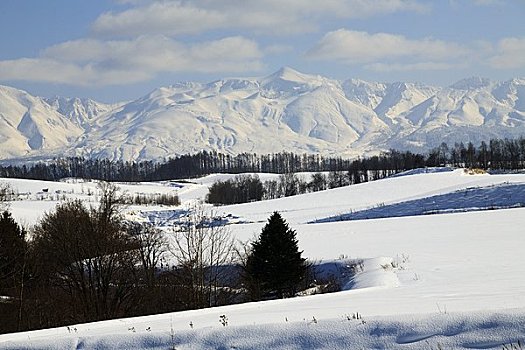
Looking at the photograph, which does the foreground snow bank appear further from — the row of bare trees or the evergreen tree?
the evergreen tree

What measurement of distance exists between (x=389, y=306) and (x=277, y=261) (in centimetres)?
1087

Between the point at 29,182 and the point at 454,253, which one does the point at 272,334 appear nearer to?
the point at 454,253

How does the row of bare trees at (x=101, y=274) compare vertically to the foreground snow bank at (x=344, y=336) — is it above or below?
below

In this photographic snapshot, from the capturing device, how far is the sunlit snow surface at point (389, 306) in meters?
7.43

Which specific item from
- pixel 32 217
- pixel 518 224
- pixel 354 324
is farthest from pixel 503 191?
pixel 32 217

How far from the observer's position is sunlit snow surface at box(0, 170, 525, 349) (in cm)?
743

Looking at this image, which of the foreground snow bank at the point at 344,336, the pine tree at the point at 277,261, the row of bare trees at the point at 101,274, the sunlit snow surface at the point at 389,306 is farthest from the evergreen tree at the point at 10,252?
the foreground snow bank at the point at 344,336

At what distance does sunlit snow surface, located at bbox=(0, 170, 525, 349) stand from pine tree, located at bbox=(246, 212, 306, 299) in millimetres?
2128

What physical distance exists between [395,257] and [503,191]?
22893mm

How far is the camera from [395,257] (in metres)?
23.8

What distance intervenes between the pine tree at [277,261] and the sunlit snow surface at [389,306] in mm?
2128

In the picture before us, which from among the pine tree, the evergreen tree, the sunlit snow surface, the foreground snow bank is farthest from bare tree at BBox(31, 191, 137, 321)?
the foreground snow bank

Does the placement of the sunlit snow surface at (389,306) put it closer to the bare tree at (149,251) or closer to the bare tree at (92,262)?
the bare tree at (149,251)

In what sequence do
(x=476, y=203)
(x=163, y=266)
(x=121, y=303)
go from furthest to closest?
(x=476, y=203)
(x=163, y=266)
(x=121, y=303)
